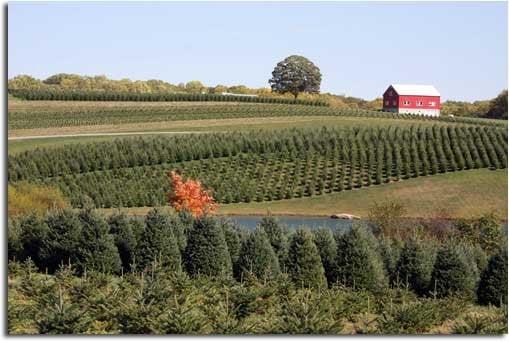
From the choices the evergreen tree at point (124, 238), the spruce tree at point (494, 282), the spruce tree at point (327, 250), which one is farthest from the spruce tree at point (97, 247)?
the spruce tree at point (494, 282)

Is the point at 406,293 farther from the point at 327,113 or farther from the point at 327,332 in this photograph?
the point at 327,113

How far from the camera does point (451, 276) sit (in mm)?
14008

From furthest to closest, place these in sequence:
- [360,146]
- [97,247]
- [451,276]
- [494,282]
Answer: [360,146] → [97,247] → [451,276] → [494,282]

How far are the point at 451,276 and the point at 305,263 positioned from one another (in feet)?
9.26

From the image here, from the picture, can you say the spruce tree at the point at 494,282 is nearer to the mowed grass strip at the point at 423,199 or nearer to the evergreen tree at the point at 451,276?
the evergreen tree at the point at 451,276

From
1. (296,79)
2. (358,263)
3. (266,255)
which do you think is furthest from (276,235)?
(296,79)

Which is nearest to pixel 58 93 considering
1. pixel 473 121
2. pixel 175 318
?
pixel 473 121

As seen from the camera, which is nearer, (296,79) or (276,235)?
Result: (276,235)

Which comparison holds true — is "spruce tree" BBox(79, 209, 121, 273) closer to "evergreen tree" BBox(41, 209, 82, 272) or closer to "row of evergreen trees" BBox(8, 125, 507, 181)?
"evergreen tree" BBox(41, 209, 82, 272)

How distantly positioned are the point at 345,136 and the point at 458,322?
116 feet

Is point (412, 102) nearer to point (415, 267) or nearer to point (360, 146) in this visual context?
point (360, 146)

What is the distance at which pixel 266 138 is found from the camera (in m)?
44.6

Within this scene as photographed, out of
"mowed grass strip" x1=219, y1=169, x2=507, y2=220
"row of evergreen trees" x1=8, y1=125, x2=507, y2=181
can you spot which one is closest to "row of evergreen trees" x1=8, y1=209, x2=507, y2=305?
"mowed grass strip" x1=219, y1=169, x2=507, y2=220

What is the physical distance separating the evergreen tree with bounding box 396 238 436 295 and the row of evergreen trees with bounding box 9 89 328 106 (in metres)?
36.8
